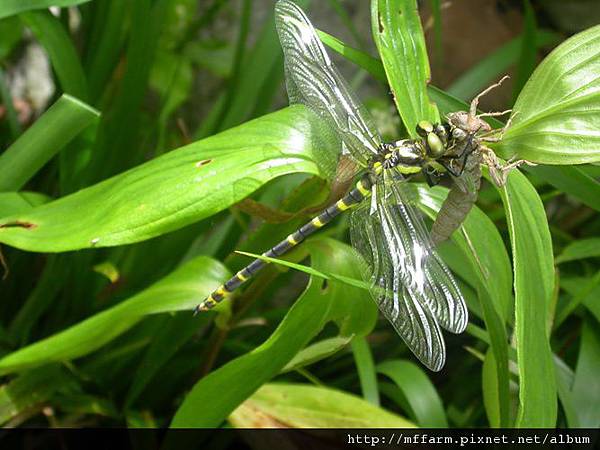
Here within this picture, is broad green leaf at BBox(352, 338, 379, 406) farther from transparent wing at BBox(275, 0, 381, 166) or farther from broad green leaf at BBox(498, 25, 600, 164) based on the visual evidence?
broad green leaf at BBox(498, 25, 600, 164)

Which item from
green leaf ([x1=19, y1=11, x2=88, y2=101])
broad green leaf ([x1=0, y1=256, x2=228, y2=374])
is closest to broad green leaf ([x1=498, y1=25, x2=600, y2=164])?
broad green leaf ([x1=0, y1=256, x2=228, y2=374])

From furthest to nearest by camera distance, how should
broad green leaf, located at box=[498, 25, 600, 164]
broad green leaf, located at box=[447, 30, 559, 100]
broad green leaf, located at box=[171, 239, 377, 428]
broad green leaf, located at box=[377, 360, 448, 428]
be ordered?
broad green leaf, located at box=[447, 30, 559, 100], broad green leaf, located at box=[377, 360, 448, 428], broad green leaf, located at box=[171, 239, 377, 428], broad green leaf, located at box=[498, 25, 600, 164]

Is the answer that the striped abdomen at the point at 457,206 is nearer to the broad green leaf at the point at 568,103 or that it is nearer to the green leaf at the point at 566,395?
the broad green leaf at the point at 568,103

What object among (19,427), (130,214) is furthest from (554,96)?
(19,427)

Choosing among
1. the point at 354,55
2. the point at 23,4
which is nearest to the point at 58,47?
the point at 23,4

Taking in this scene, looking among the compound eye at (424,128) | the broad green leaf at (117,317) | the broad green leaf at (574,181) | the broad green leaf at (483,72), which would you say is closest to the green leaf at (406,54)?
the compound eye at (424,128)

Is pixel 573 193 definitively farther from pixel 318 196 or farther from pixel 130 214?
pixel 130 214
